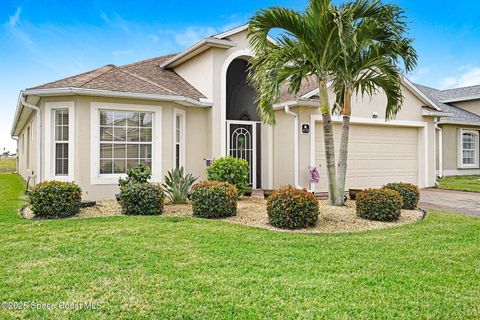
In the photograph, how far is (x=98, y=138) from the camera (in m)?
10.6

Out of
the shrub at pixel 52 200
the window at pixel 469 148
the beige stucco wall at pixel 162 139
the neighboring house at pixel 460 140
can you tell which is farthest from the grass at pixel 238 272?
the window at pixel 469 148

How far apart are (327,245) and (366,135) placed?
9347 mm

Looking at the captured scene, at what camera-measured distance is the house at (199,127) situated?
10539mm

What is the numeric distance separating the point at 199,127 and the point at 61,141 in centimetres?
454

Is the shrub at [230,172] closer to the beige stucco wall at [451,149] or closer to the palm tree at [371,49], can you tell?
the palm tree at [371,49]

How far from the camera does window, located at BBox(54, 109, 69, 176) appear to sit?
10.6 metres

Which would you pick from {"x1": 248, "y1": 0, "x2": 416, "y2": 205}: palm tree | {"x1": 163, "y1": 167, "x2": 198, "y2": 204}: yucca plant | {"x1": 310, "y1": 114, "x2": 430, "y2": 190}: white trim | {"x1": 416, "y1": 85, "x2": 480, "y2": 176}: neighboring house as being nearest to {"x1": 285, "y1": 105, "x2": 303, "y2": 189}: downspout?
{"x1": 310, "y1": 114, "x2": 430, "y2": 190}: white trim

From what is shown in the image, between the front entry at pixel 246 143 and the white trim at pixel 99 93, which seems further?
the front entry at pixel 246 143

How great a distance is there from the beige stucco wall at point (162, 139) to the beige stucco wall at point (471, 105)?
19.8 m

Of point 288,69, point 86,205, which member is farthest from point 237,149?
point 86,205

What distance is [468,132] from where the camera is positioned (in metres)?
21.5

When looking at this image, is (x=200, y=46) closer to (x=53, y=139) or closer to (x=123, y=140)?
(x=123, y=140)

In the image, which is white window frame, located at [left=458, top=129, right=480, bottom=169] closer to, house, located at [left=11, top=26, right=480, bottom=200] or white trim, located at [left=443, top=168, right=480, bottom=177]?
white trim, located at [left=443, top=168, right=480, bottom=177]

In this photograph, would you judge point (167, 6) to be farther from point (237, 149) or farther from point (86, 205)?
point (86, 205)
